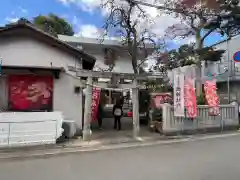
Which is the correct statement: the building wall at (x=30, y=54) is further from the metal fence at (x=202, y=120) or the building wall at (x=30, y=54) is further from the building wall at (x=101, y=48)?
the building wall at (x=101, y=48)

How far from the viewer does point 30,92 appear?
12883 millimetres

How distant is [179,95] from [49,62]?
635 centimetres

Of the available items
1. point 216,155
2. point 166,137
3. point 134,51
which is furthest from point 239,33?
point 216,155

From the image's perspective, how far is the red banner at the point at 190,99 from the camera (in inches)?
536

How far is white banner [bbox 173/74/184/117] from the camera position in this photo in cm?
1338

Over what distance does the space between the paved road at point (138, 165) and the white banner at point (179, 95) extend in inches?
121

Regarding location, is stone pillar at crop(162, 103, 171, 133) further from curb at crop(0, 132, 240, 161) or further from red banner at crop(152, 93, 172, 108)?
red banner at crop(152, 93, 172, 108)

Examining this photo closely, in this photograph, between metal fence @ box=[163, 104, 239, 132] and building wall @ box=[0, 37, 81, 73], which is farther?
metal fence @ box=[163, 104, 239, 132]

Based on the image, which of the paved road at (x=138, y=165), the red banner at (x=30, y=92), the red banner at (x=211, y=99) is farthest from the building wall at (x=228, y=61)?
the red banner at (x=30, y=92)

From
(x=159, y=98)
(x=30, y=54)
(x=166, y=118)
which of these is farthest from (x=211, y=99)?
(x=30, y=54)

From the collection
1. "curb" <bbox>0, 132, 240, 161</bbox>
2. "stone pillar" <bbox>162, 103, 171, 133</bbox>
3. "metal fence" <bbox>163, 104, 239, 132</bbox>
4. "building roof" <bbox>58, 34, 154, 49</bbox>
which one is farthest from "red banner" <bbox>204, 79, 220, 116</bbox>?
"building roof" <bbox>58, 34, 154, 49</bbox>

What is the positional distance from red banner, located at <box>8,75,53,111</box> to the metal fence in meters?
5.61

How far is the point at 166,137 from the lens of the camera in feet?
42.7

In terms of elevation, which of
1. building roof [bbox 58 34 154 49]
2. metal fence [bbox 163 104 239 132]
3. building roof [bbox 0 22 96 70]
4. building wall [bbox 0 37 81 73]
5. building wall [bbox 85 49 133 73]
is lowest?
metal fence [bbox 163 104 239 132]
